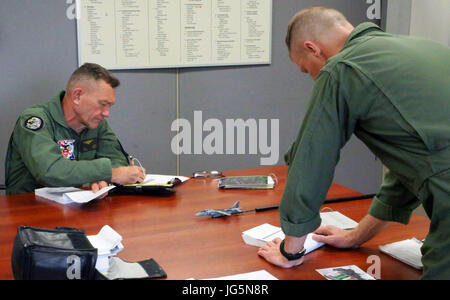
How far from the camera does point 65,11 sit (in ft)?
10.6

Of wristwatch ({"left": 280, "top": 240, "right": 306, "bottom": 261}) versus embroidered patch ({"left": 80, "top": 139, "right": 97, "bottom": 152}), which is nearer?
wristwatch ({"left": 280, "top": 240, "right": 306, "bottom": 261})

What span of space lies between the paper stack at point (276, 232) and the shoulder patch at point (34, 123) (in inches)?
46.8

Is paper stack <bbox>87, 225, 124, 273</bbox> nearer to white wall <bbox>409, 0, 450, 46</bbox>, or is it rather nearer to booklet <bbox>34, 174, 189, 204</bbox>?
booklet <bbox>34, 174, 189, 204</bbox>

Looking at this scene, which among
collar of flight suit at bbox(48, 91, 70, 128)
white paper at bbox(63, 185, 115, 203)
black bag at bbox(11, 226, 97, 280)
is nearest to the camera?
black bag at bbox(11, 226, 97, 280)

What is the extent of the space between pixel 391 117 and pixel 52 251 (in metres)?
0.93

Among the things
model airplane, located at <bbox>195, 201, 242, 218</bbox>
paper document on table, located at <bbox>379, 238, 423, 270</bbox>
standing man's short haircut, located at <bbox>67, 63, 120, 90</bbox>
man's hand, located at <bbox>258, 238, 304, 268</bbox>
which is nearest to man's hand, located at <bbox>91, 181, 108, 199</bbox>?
model airplane, located at <bbox>195, 201, 242, 218</bbox>

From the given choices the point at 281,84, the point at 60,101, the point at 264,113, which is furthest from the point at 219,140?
the point at 60,101

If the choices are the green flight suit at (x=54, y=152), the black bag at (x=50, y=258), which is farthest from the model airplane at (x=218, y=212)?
the black bag at (x=50, y=258)

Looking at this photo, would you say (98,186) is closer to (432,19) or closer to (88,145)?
(88,145)

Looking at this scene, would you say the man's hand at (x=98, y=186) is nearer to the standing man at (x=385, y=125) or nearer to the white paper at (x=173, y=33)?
the standing man at (x=385, y=125)

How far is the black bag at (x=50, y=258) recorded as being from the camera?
126 cm

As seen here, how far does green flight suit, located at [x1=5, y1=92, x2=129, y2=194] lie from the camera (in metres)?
2.26
